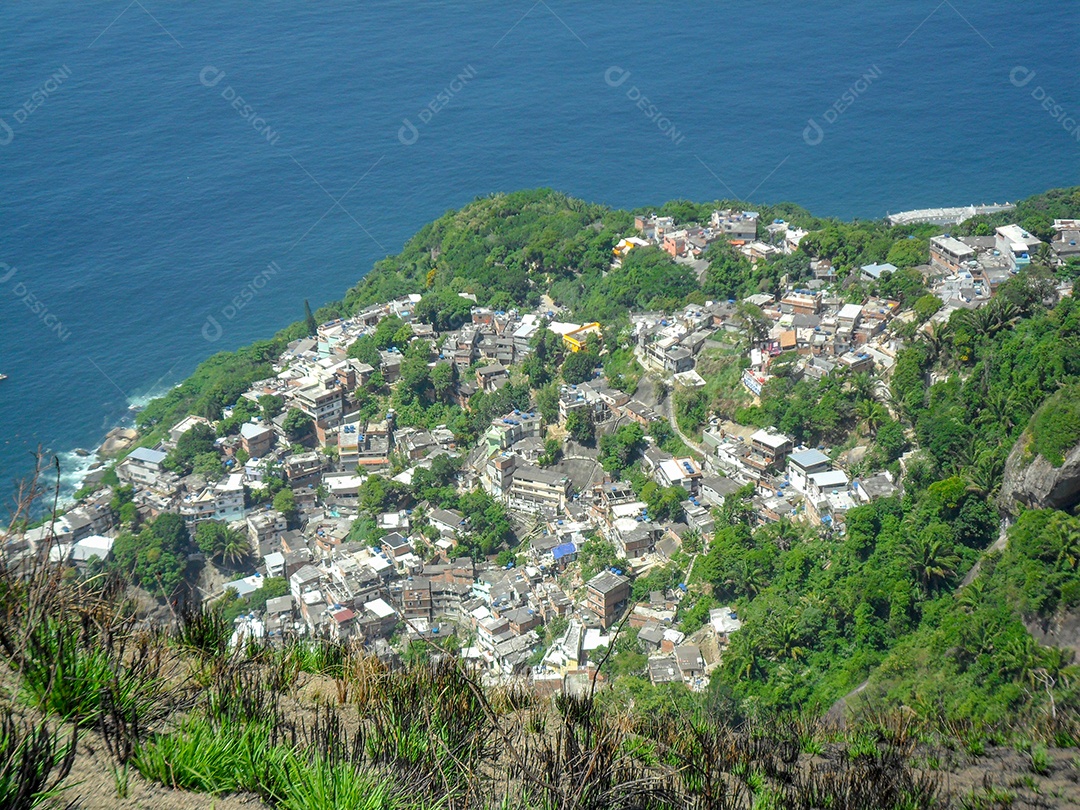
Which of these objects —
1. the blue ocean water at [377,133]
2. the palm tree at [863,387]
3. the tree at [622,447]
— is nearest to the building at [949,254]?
the palm tree at [863,387]

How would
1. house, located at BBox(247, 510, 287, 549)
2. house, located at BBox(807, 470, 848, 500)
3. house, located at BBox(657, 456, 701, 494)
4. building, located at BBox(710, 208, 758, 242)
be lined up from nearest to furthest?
house, located at BBox(807, 470, 848, 500)
house, located at BBox(657, 456, 701, 494)
house, located at BBox(247, 510, 287, 549)
building, located at BBox(710, 208, 758, 242)

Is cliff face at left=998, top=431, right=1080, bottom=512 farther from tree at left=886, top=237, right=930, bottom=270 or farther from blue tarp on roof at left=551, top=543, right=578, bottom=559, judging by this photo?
tree at left=886, top=237, right=930, bottom=270

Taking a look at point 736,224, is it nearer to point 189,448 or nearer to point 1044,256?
point 1044,256

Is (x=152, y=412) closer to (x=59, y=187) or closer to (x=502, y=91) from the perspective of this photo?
(x=59, y=187)

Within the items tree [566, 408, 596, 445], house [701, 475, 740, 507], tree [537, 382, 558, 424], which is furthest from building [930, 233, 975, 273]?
tree [537, 382, 558, 424]

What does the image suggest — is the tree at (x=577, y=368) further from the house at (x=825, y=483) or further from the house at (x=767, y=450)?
the house at (x=825, y=483)

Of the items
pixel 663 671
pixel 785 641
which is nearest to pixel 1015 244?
pixel 785 641
